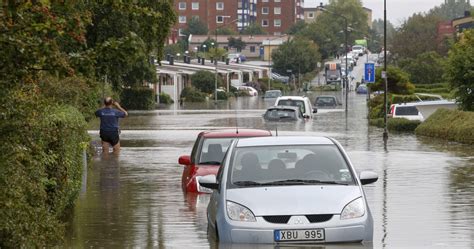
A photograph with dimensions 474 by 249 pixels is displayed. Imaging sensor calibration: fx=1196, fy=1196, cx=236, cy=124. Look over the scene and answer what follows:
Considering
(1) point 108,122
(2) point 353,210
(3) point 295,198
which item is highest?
(3) point 295,198

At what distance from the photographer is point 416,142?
131 feet

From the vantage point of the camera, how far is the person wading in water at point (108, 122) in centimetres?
3070

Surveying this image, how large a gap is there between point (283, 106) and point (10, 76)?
44.7 meters

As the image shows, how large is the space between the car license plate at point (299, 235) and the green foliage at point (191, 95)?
9429 centimetres

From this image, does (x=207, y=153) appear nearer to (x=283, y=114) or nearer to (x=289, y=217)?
(x=289, y=217)

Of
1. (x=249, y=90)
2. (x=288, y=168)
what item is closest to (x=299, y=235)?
(x=288, y=168)

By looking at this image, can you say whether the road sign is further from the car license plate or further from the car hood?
the car license plate

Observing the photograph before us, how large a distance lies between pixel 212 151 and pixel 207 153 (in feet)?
0.31

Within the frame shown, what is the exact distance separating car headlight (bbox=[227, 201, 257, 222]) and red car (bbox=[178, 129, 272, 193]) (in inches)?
285

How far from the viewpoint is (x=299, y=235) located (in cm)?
1265

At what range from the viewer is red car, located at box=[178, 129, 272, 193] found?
808 inches

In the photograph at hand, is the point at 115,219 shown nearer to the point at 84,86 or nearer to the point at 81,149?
the point at 81,149

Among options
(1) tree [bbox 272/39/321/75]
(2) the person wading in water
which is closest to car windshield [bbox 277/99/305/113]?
(2) the person wading in water

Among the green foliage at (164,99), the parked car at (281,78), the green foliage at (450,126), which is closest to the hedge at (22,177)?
the green foliage at (450,126)
